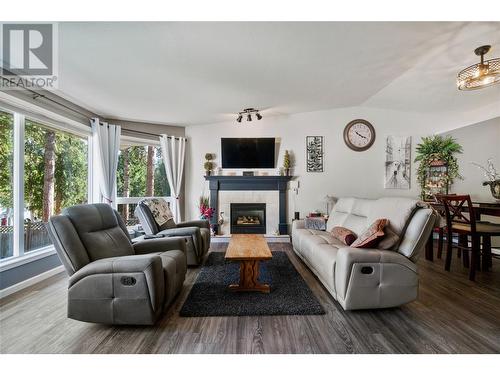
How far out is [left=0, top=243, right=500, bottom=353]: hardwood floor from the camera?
1.46m

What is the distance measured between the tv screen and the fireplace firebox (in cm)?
82

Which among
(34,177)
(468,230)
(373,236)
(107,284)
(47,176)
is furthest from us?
(47,176)

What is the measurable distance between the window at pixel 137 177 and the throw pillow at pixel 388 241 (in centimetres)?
380

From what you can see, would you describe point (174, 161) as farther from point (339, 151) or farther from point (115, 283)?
point (339, 151)

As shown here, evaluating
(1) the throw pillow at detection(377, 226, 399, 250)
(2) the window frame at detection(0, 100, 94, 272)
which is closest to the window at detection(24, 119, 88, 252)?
(2) the window frame at detection(0, 100, 94, 272)

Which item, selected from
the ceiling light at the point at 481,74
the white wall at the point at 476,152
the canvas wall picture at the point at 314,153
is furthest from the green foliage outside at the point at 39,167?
the white wall at the point at 476,152

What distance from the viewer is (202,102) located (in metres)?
3.50

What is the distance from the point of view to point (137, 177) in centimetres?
418

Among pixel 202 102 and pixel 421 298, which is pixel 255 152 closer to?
pixel 202 102

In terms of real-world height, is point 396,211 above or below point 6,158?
below

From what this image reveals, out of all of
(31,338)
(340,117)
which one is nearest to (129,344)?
(31,338)

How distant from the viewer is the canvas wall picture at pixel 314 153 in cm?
450

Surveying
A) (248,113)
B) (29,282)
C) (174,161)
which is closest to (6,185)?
(29,282)

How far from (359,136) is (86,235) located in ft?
15.3
